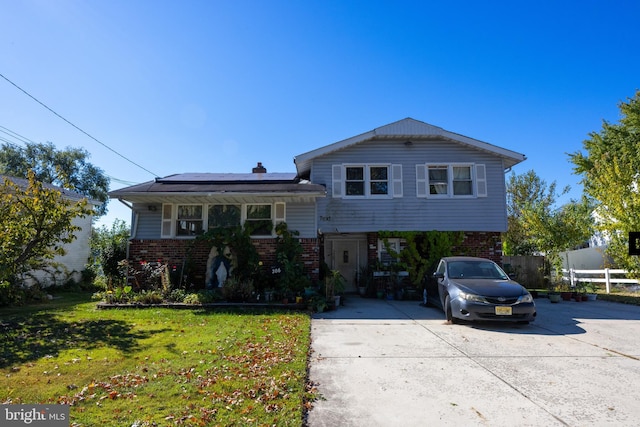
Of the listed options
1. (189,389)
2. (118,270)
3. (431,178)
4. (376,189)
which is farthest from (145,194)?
(431,178)

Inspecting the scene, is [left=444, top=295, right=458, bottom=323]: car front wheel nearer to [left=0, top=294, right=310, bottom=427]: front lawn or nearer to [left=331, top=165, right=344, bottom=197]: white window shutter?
[left=0, top=294, right=310, bottom=427]: front lawn

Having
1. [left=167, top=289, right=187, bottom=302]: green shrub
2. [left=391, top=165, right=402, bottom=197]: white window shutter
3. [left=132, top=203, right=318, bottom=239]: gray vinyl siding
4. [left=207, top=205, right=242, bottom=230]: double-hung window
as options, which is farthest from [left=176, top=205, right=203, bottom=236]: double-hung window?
[left=391, top=165, right=402, bottom=197]: white window shutter

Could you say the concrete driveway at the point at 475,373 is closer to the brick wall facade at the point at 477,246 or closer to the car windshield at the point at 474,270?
the car windshield at the point at 474,270

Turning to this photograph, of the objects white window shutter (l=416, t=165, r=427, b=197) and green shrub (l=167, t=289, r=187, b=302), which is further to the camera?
white window shutter (l=416, t=165, r=427, b=197)

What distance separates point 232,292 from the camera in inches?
416

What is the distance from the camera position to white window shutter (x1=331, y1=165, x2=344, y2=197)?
13914mm

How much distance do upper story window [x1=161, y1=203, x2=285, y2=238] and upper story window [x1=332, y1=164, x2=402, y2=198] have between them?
2679 mm

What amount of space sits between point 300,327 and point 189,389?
3.71 meters

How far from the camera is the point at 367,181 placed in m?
14.1

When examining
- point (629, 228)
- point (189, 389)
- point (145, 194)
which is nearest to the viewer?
point (189, 389)

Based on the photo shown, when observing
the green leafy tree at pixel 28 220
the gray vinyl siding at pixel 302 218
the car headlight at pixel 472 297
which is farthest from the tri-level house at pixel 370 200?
the car headlight at pixel 472 297

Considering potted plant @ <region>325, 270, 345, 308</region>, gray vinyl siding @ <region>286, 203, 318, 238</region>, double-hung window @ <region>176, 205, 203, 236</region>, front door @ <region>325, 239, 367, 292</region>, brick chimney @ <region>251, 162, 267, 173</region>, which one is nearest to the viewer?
potted plant @ <region>325, 270, 345, 308</region>

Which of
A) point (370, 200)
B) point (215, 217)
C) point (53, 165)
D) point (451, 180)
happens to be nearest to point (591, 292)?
point (451, 180)

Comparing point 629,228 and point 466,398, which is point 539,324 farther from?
point 629,228
